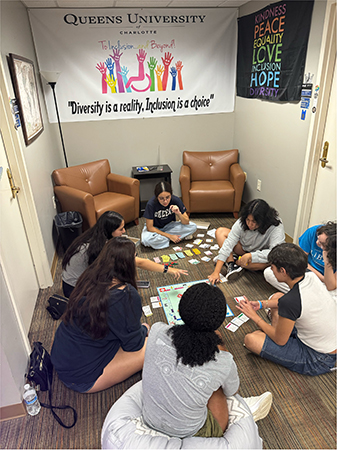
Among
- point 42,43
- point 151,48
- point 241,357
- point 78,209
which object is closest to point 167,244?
point 78,209

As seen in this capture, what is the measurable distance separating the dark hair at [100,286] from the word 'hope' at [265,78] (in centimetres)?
286

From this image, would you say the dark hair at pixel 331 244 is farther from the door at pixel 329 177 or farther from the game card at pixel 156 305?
the game card at pixel 156 305

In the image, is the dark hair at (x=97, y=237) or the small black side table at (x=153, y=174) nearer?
the dark hair at (x=97, y=237)

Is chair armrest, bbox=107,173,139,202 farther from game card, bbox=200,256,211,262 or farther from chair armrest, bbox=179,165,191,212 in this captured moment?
game card, bbox=200,256,211,262

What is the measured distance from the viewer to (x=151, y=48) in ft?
14.1

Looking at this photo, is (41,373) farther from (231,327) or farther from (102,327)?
(231,327)

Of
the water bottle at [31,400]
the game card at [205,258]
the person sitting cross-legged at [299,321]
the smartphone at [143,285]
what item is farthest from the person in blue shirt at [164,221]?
the water bottle at [31,400]

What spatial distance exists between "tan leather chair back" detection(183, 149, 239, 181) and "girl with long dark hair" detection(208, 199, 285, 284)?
171 cm

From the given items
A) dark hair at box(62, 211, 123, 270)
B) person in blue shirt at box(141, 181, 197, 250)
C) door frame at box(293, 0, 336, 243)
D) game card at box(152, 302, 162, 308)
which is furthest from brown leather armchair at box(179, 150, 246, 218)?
dark hair at box(62, 211, 123, 270)

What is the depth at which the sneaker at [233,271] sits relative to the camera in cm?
306

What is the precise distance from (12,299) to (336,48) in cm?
328

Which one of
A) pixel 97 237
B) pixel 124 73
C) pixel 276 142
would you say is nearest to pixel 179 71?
pixel 124 73

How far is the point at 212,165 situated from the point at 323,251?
8.63ft

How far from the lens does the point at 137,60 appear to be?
4.32 m
